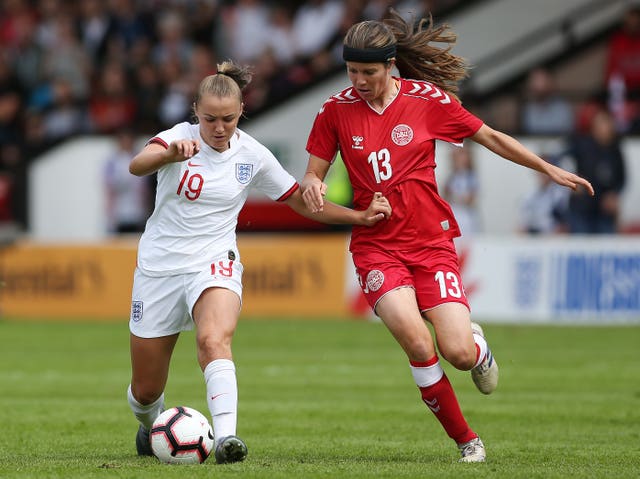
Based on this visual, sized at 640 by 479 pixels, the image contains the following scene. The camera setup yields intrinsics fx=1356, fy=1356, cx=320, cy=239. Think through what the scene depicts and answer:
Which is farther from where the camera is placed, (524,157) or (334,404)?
(334,404)

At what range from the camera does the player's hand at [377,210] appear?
784 centimetres

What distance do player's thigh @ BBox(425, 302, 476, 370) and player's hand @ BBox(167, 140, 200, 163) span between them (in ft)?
5.47

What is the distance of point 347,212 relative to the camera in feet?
26.5

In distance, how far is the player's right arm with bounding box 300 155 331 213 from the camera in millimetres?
7906

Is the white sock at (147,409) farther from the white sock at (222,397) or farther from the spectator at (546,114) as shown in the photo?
the spectator at (546,114)

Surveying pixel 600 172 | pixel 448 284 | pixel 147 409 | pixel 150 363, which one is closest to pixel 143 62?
pixel 600 172

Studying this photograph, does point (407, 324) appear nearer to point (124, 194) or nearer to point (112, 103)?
point (124, 194)

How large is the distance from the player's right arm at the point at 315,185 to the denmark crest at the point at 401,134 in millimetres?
450

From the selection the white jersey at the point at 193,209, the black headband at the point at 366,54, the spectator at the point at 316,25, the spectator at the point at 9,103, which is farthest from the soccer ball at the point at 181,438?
the spectator at the point at 9,103

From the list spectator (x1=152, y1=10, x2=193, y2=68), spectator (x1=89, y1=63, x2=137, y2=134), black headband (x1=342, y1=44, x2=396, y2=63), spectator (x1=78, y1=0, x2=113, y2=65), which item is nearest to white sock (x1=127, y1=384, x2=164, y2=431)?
black headband (x1=342, y1=44, x2=396, y2=63)

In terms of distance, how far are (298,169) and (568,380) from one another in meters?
10.3

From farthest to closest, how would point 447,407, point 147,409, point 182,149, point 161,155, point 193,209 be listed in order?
point 147,409 < point 193,209 < point 447,407 < point 161,155 < point 182,149

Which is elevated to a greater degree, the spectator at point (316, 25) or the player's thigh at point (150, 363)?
the spectator at point (316, 25)

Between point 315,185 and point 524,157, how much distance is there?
1.24 metres
